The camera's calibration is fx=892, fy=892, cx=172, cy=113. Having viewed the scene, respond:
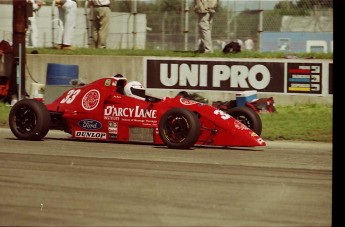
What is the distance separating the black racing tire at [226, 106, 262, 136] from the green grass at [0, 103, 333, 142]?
1501 mm

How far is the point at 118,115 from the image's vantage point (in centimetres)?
1345

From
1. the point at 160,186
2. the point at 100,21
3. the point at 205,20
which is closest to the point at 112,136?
the point at 160,186

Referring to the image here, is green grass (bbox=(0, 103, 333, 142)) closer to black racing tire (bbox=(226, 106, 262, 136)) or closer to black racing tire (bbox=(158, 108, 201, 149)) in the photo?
black racing tire (bbox=(226, 106, 262, 136))

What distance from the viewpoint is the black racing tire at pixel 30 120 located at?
1355 centimetres

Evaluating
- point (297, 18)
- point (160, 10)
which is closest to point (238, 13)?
point (297, 18)

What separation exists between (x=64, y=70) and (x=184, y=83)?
257cm

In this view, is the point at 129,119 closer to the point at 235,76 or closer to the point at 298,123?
the point at 298,123

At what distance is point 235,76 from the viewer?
61.6 feet

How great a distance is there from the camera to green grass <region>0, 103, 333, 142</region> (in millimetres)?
15367

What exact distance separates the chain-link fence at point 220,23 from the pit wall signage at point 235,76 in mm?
1850

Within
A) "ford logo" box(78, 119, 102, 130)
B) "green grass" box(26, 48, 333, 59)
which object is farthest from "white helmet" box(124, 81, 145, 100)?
"green grass" box(26, 48, 333, 59)
